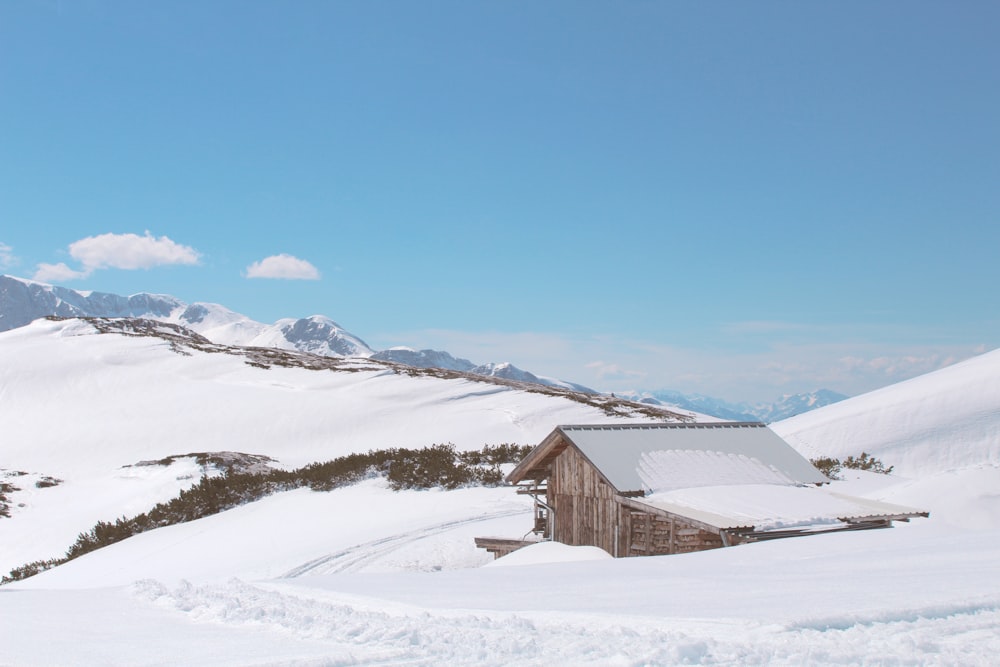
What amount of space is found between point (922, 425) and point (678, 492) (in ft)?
66.6

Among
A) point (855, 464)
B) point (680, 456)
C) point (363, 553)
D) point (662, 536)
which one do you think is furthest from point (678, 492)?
point (855, 464)

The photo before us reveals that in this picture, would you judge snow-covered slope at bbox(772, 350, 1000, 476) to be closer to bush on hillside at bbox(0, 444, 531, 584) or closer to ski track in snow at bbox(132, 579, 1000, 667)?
bush on hillside at bbox(0, 444, 531, 584)

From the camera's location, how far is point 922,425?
101 feet

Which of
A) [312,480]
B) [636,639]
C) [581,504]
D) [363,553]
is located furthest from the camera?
[312,480]

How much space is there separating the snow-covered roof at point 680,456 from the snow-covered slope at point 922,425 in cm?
1269

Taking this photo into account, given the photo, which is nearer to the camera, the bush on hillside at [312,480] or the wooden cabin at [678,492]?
the wooden cabin at [678,492]

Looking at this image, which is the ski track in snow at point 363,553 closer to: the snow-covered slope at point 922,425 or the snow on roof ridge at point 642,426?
the snow on roof ridge at point 642,426

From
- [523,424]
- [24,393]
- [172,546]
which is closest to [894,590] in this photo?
[172,546]

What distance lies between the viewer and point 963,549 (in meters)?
9.16

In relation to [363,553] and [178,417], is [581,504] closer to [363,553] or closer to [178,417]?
[363,553]

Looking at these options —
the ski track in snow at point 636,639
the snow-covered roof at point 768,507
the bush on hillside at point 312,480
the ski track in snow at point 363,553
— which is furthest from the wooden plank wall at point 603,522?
the bush on hillside at point 312,480

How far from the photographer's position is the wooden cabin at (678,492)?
14.1 metres

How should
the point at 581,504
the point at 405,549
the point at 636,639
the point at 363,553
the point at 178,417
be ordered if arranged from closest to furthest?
the point at 636,639
the point at 581,504
the point at 363,553
the point at 405,549
the point at 178,417

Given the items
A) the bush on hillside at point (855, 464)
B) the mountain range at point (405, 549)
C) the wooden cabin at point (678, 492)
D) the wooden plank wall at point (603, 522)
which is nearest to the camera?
the mountain range at point (405, 549)
